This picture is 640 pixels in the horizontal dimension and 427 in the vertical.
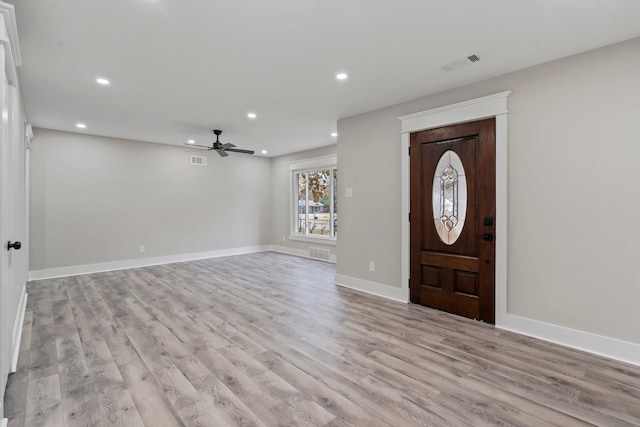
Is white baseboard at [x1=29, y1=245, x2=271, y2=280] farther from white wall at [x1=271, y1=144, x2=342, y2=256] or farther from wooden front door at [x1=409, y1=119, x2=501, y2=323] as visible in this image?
wooden front door at [x1=409, y1=119, x2=501, y2=323]

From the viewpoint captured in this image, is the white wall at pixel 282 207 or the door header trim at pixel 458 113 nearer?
the door header trim at pixel 458 113

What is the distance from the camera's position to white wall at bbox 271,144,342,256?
7.77 metres

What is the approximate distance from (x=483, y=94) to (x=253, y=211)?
20.3 feet

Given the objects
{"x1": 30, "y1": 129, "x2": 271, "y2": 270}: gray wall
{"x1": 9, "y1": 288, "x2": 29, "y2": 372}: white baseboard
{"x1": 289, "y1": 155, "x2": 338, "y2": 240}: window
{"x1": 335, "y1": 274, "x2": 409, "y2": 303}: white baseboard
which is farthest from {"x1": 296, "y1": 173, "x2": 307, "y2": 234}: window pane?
{"x1": 9, "y1": 288, "x2": 29, "y2": 372}: white baseboard

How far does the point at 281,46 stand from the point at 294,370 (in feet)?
8.68

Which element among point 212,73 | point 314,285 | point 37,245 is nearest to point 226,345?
point 314,285

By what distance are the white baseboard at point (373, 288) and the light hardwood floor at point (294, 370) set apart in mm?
175

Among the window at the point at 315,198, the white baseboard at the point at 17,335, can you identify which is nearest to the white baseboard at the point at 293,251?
the window at the point at 315,198

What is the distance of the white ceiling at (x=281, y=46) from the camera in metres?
2.16

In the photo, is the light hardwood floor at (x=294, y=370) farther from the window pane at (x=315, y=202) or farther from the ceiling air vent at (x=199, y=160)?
the ceiling air vent at (x=199, y=160)

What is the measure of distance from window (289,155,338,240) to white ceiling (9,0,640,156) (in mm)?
2988

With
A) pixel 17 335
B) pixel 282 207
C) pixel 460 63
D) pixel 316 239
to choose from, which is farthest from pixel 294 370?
pixel 282 207

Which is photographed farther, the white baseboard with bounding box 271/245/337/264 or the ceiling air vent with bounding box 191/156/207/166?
the ceiling air vent with bounding box 191/156/207/166

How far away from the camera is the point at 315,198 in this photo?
765 cm
